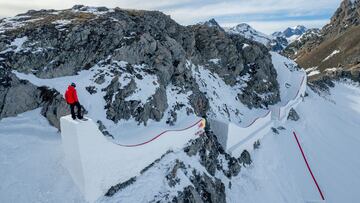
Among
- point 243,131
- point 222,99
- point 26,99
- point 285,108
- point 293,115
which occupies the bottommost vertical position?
point 293,115

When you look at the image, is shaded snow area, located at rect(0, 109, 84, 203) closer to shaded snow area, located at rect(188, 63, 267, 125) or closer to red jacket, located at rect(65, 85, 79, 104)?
red jacket, located at rect(65, 85, 79, 104)

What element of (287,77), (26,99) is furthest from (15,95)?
(287,77)

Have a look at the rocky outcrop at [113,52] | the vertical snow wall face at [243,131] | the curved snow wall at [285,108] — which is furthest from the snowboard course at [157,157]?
the rocky outcrop at [113,52]

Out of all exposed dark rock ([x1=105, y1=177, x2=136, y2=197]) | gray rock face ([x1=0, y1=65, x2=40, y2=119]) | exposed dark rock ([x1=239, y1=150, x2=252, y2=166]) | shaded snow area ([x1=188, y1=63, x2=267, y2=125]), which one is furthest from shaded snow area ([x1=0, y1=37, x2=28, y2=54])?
exposed dark rock ([x1=239, y1=150, x2=252, y2=166])

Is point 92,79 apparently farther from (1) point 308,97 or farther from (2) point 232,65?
(1) point 308,97

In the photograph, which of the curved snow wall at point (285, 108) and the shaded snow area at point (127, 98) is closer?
the shaded snow area at point (127, 98)

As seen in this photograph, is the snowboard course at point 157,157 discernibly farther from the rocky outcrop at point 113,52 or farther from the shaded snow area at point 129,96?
the rocky outcrop at point 113,52

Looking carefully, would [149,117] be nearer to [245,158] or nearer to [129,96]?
[129,96]

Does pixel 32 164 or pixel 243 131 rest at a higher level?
pixel 32 164
